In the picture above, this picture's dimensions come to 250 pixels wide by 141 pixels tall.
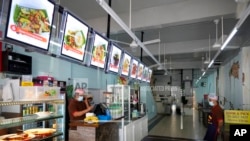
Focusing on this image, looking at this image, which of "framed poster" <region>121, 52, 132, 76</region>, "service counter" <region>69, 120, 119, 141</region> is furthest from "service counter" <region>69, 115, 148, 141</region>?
"framed poster" <region>121, 52, 132, 76</region>

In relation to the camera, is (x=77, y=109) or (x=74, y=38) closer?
(x=74, y=38)

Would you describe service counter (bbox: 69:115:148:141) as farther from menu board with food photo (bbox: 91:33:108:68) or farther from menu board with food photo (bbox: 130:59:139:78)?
menu board with food photo (bbox: 130:59:139:78)

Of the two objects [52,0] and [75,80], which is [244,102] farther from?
[52,0]

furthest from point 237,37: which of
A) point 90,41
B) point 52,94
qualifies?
point 52,94

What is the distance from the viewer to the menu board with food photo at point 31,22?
6.66 feet

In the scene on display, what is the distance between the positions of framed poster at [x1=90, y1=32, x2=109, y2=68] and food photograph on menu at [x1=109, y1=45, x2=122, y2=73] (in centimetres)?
29

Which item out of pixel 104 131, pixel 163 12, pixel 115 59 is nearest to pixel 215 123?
pixel 104 131

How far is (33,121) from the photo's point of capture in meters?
2.74

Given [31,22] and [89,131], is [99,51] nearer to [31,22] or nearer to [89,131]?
[89,131]

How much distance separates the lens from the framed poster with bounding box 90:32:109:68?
12.4ft

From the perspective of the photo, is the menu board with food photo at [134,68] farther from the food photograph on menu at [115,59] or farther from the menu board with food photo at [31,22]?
the menu board with food photo at [31,22]

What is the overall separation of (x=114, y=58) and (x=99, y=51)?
0.75 m

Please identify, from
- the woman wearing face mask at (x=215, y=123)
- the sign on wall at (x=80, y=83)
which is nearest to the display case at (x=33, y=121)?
the sign on wall at (x=80, y=83)

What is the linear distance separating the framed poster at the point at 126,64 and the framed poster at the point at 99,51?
111 centimetres
